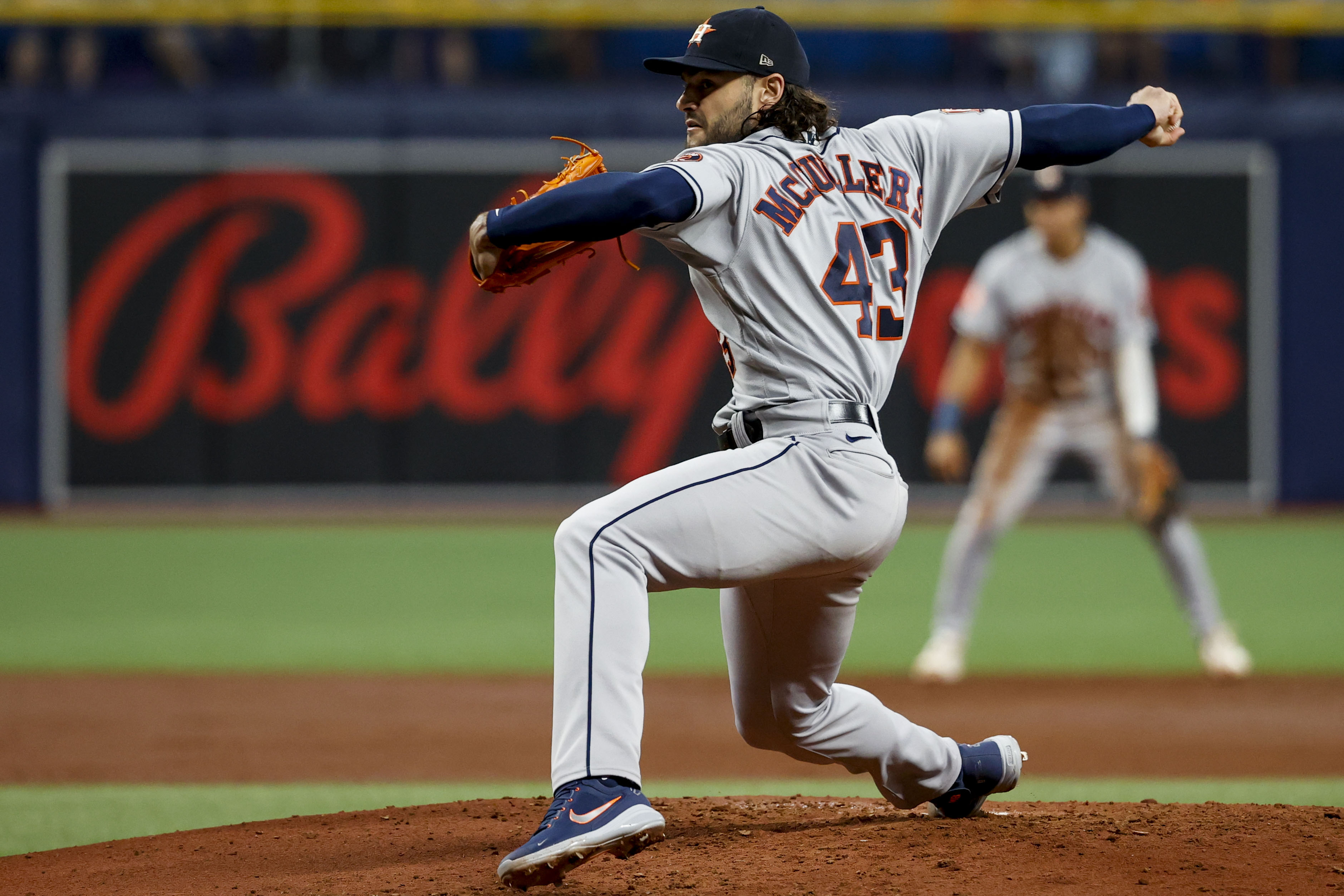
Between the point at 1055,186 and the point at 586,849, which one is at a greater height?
the point at 1055,186

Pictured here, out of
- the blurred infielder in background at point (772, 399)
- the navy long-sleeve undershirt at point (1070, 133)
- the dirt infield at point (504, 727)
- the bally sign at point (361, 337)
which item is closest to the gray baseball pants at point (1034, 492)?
the dirt infield at point (504, 727)

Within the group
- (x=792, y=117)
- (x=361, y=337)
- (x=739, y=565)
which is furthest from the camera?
(x=361, y=337)

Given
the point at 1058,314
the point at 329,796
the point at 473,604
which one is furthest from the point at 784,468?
the point at 473,604

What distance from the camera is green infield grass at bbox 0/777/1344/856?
4281mm

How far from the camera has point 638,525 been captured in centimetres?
288

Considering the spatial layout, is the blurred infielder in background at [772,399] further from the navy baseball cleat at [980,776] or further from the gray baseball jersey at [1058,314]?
the gray baseball jersey at [1058,314]

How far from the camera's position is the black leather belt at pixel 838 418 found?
3.07 m

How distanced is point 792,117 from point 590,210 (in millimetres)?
→ 633

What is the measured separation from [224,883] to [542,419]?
10764 mm

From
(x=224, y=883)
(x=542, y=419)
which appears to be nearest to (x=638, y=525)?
(x=224, y=883)

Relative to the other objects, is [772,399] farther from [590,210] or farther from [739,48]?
[739,48]

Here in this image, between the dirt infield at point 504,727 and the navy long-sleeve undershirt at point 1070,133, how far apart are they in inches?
90.4

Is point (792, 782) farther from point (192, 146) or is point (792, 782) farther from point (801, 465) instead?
point (192, 146)

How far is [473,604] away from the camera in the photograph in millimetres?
9133
